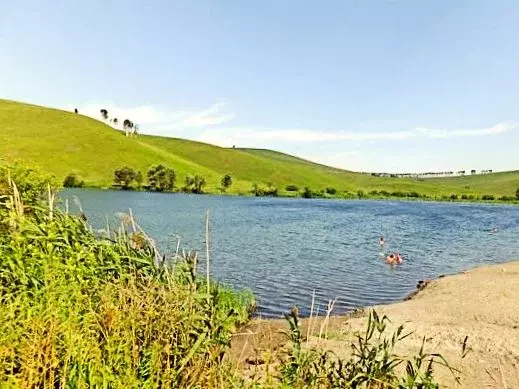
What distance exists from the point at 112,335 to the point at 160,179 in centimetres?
15028

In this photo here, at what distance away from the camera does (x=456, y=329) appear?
15766 millimetres

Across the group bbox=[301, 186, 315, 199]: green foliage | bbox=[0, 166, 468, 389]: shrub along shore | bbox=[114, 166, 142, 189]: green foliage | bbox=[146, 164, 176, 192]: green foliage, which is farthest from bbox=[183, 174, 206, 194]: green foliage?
bbox=[0, 166, 468, 389]: shrub along shore

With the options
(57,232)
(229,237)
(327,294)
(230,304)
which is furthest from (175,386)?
(229,237)

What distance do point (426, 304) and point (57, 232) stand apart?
16.5 m

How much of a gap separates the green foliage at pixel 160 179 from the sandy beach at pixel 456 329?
133102mm

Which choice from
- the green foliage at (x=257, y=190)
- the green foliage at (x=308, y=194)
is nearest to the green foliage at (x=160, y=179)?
the green foliage at (x=257, y=190)

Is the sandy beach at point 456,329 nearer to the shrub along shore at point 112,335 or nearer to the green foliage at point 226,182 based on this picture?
the shrub along shore at point 112,335

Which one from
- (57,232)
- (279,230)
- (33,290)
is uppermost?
(57,232)

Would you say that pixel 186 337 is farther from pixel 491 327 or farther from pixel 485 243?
pixel 485 243

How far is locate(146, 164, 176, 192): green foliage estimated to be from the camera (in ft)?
501

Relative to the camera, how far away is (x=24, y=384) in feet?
15.8

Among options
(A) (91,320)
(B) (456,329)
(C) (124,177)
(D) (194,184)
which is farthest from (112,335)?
(D) (194,184)

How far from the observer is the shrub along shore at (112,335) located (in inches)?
208

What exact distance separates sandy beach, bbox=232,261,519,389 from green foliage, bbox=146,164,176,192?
133102mm
